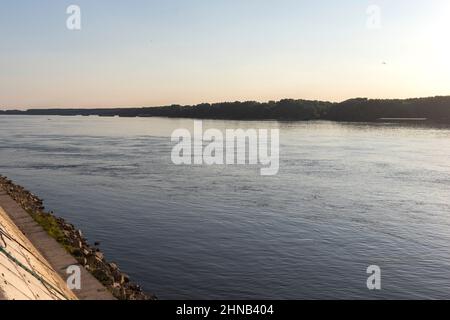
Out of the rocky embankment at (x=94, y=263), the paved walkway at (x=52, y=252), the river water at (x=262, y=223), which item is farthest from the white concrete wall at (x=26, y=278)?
the river water at (x=262, y=223)

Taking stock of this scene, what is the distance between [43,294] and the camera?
41.2 ft

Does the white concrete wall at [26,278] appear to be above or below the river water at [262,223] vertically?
above

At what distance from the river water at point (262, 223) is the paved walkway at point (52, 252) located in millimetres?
3008

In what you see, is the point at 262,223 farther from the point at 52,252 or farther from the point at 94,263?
the point at 52,252

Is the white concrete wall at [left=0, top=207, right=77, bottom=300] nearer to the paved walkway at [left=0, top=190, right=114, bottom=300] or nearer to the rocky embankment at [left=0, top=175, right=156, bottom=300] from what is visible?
the paved walkway at [left=0, top=190, right=114, bottom=300]

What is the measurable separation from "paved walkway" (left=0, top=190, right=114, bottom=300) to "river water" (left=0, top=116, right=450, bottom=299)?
3008 millimetres

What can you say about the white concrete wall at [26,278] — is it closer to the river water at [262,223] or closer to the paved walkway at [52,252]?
the paved walkway at [52,252]

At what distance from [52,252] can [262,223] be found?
39.5 ft

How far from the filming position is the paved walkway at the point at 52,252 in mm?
14320

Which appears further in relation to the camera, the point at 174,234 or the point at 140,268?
the point at 174,234

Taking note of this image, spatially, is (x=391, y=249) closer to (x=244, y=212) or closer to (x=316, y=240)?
(x=316, y=240)

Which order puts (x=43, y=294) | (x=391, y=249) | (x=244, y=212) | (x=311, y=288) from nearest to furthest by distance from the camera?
(x=43, y=294)
(x=311, y=288)
(x=391, y=249)
(x=244, y=212)
